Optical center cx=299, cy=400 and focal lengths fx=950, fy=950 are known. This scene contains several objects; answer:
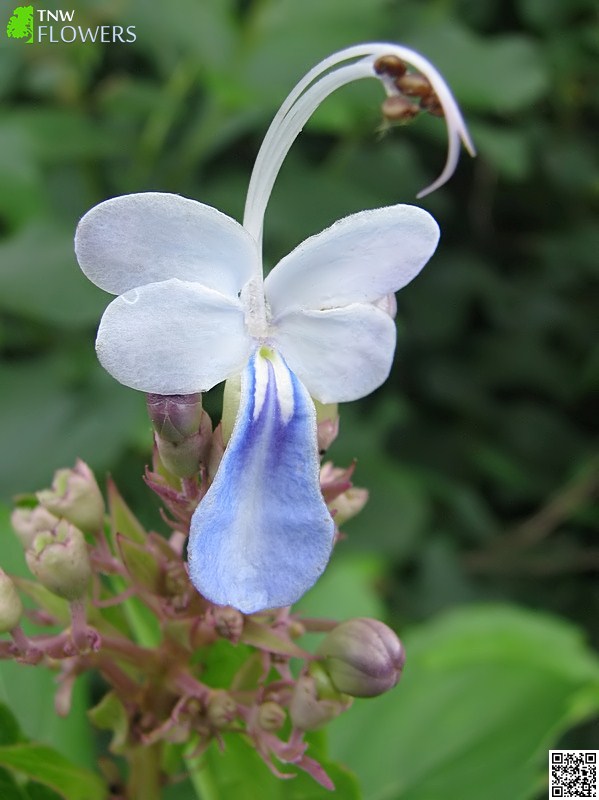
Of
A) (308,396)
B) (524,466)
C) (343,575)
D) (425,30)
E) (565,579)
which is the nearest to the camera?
(308,396)

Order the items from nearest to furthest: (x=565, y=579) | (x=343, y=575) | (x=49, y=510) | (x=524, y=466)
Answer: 1. (x=49, y=510)
2. (x=343, y=575)
3. (x=565, y=579)
4. (x=524, y=466)

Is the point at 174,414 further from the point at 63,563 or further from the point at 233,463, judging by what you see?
the point at 63,563

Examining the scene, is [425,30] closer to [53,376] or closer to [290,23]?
[290,23]

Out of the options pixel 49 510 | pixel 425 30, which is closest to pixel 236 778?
pixel 49 510

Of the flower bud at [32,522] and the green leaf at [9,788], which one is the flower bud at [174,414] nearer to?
the flower bud at [32,522]

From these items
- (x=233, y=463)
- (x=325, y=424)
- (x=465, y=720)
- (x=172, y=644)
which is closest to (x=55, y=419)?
(x=465, y=720)

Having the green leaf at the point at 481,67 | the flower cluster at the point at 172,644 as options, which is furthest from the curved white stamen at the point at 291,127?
the green leaf at the point at 481,67
